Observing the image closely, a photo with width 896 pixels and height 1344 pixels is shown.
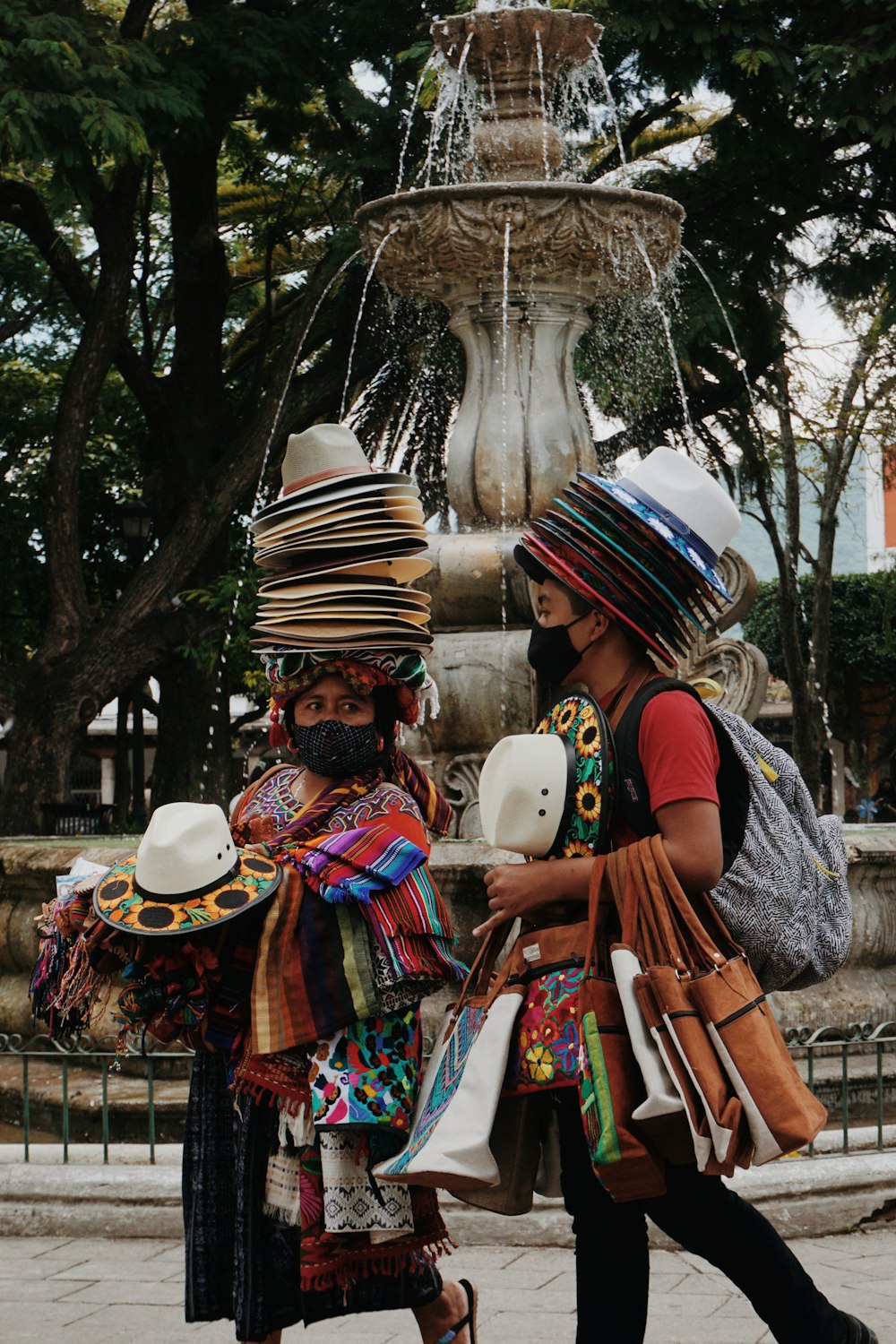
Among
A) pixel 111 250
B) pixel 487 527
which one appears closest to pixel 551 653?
pixel 487 527

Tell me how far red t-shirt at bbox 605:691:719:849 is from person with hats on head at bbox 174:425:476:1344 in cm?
58

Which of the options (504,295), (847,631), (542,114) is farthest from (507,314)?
(847,631)

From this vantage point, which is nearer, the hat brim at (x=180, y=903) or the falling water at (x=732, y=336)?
the hat brim at (x=180, y=903)

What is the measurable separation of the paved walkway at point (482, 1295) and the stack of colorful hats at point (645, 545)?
1.81 meters

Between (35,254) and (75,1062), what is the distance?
1691 centimetres

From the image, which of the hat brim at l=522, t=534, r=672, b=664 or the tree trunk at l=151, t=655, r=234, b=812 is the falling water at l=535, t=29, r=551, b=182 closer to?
the hat brim at l=522, t=534, r=672, b=664

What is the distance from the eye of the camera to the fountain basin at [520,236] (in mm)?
8078

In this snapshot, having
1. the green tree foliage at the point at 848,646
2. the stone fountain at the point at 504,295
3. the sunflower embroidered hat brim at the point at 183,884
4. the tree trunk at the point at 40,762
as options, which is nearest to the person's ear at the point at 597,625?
the sunflower embroidered hat brim at the point at 183,884

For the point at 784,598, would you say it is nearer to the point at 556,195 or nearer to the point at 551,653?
the point at 556,195

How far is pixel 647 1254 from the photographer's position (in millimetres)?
2936

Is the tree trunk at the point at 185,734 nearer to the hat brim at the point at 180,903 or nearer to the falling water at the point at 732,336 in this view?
the falling water at the point at 732,336

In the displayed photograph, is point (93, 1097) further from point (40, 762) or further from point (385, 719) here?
point (40, 762)

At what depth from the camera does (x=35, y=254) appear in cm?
2181

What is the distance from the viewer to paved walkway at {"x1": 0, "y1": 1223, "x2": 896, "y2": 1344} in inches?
157
